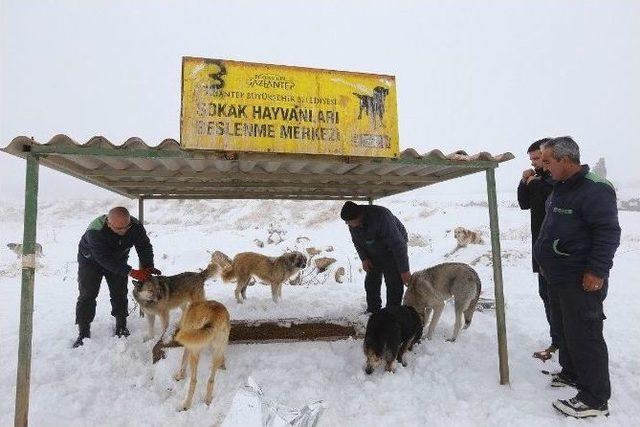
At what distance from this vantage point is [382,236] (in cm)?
598

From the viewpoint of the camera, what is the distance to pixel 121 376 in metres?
4.62

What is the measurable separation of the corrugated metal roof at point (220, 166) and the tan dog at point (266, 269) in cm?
142

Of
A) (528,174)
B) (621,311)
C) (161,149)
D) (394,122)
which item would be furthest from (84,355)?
(621,311)

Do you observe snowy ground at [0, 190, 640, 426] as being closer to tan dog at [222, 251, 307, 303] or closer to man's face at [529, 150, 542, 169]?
tan dog at [222, 251, 307, 303]

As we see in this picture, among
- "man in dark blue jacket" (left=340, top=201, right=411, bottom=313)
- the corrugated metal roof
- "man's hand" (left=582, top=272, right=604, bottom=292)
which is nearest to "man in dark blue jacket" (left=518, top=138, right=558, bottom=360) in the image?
the corrugated metal roof

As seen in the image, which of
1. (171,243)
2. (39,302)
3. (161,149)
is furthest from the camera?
(171,243)

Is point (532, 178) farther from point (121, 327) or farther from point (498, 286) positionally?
point (121, 327)

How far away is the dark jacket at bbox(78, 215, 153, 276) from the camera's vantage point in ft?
17.7

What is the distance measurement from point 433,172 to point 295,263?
11.5ft

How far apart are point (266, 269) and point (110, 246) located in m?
3.06

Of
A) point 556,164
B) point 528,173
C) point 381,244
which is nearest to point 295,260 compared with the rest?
point 381,244

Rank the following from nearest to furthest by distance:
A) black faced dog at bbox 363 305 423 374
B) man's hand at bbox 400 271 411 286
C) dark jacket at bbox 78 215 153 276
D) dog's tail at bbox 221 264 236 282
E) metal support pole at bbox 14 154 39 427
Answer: metal support pole at bbox 14 154 39 427
black faced dog at bbox 363 305 423 374
dark jacket at bbox 78 215 153 276
man's hand at bbox 400 271 411 286
dog's tail at bbox 221 264 236 282

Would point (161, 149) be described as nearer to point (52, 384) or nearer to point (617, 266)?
point (52, 384)

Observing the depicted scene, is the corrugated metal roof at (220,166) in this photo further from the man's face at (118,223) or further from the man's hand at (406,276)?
the man's hand at (406,276)
